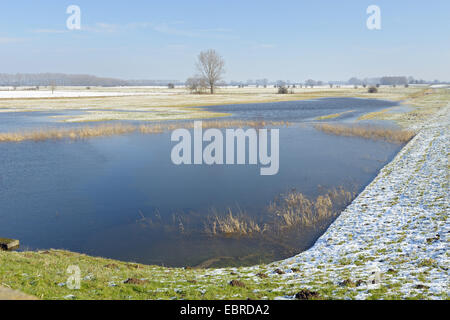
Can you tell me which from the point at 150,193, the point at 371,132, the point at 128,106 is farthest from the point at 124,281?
the point at 128,106

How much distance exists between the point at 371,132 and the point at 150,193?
31347 millimetres

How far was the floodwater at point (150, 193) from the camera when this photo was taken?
14.2m

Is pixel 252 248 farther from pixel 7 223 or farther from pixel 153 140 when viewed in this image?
pixel 153 140

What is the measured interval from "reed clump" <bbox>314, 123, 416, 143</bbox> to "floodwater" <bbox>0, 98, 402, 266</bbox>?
350 cm

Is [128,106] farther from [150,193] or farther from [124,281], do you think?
[124,281]

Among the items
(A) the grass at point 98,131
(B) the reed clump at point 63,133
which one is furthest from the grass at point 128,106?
(B) the reed clump at point 63,133

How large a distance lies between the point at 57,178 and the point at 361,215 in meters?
20.6

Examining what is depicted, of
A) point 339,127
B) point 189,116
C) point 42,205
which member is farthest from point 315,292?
point 189,116

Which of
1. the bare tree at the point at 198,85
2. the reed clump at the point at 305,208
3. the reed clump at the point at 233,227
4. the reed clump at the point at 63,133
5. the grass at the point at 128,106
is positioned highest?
the bare tree at the point at 198,85

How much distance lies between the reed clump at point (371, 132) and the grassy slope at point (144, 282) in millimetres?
32310

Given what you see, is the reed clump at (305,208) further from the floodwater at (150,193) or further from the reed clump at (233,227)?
the reed clump at (233,227)

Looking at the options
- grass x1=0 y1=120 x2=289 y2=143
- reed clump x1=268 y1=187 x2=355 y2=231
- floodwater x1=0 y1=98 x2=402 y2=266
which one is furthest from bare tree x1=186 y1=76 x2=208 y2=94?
reed clump x1=268 y1=187 x2=355 y2=231

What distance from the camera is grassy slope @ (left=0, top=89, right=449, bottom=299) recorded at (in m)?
7.88

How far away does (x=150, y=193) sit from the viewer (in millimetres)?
21094
